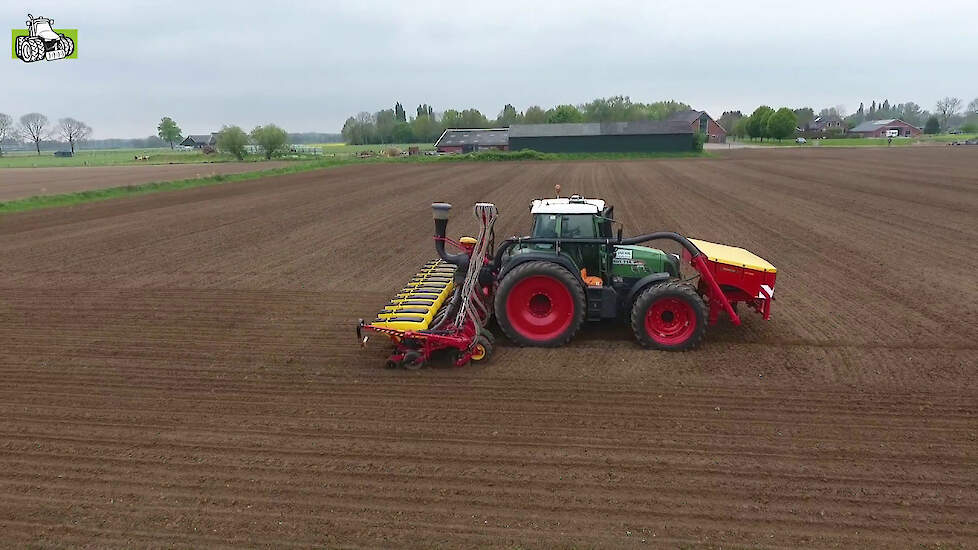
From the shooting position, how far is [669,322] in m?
7.74

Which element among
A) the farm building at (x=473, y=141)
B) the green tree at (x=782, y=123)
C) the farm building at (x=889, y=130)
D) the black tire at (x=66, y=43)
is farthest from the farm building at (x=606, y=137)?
the farm building at (x=889, y=130)

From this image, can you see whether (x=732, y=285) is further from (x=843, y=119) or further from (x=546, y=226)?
(x=843, y=119)

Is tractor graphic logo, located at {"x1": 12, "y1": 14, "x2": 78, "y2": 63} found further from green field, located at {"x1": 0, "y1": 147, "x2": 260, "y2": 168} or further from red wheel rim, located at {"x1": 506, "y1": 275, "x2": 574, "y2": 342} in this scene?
green field, located at {"x1": 0, "y1": 147, "x2": 260, "y2": 168}

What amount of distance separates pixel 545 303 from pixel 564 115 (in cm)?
10187

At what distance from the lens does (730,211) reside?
20.5 metres

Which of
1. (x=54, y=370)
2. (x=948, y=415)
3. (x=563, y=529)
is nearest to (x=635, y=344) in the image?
(x=948, y=415)

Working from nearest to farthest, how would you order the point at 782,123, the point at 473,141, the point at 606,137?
the point at 606,137, the point at 473,141, the point at 782,123

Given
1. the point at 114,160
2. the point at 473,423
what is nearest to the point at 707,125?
the point at 114,160

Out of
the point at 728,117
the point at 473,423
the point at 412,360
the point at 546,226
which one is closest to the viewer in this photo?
the point at 473,423

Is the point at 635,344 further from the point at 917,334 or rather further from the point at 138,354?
the point at 138,354

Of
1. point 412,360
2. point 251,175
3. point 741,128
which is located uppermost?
point 741,128

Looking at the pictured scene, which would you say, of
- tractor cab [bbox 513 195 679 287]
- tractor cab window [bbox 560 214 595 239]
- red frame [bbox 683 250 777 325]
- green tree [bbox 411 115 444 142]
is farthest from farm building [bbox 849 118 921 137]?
tractor cab window [bbox 560 214 595 239]

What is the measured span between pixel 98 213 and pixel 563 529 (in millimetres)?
24842

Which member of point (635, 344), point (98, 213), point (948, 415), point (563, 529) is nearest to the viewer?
point (563, 529)
